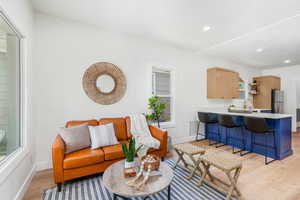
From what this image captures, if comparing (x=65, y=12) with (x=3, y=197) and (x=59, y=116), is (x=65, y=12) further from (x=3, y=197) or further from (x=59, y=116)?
(x=3, y=197)

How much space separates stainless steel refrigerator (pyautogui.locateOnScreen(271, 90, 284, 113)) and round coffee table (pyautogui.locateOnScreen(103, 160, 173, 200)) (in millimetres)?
6520

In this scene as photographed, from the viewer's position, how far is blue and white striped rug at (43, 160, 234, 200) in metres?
1.89

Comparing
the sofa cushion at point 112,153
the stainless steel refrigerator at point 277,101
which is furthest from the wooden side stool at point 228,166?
the stainless steel refrigerator at point 277,101

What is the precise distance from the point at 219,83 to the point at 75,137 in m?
4.37

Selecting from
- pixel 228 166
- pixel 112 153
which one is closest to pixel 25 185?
pixel 112 153

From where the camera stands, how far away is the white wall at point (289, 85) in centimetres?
600

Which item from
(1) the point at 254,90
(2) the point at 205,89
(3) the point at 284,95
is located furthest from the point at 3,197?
(3) the point at 284,95

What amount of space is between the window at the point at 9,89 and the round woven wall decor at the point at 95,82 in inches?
41.9

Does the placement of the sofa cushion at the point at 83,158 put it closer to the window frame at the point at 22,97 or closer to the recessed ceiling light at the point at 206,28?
the window frame at the point at 22,97

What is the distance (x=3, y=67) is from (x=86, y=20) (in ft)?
5.49

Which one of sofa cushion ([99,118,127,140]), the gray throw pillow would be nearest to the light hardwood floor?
the gray throw pillow

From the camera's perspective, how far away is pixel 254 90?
21.3 ft

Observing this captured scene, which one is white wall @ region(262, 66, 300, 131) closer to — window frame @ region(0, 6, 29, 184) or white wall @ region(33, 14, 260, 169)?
white wall @ region(33, 14, 260, 169)

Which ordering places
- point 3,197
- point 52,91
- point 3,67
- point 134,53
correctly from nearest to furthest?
point 3,197 → point 3,67 → point 52,91 → point 134,53
